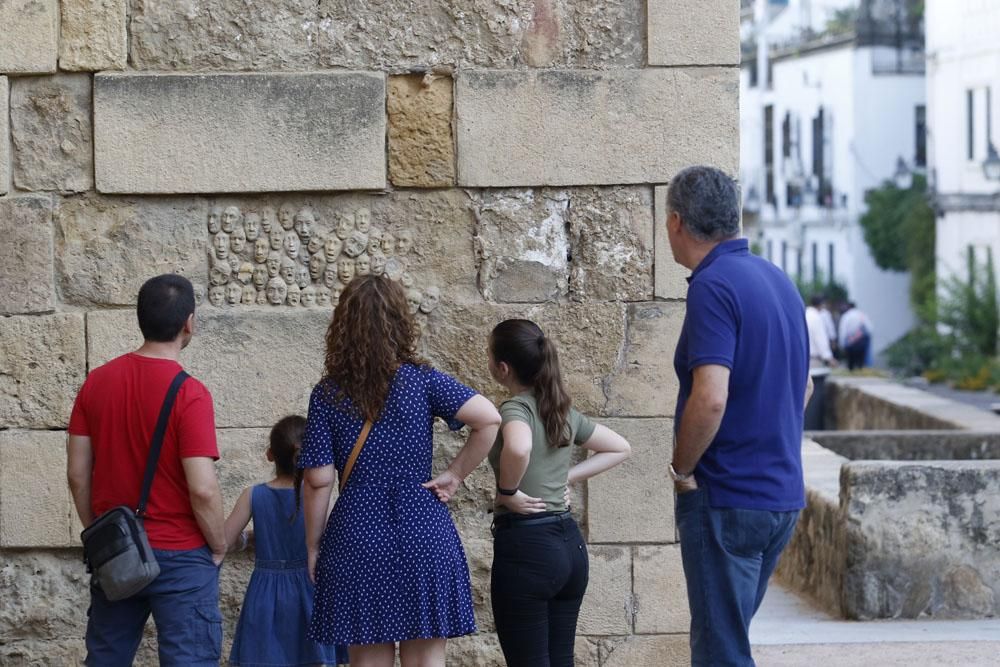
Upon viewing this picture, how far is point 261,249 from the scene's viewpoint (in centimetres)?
560

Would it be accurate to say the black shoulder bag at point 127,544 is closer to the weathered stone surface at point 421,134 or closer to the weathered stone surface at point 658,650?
the weathered stone surface at point 421,134

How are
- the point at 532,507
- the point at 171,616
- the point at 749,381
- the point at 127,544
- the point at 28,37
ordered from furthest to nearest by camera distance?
the point at 28,37
the point at 532,507
the point at 171,616
the point at 127,544
the point at 749,381

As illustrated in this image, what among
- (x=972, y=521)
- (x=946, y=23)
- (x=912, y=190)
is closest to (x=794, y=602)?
(x=972, y=521)

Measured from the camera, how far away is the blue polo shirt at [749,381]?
409 centimetres

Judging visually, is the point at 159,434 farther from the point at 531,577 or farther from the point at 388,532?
the point at 531,577

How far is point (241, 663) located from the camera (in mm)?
4746

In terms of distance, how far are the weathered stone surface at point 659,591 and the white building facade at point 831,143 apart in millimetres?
32902

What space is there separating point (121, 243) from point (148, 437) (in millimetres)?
1464

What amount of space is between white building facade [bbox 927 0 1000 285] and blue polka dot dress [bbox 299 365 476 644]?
26.2m

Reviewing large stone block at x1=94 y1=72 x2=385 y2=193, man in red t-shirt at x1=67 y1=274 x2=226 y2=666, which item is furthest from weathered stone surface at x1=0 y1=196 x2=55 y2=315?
man in red t-shirt at x1=67 y1=274 x2=226 y2=666

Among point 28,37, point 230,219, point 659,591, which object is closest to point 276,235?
point 230,219

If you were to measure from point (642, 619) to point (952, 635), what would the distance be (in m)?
1.67

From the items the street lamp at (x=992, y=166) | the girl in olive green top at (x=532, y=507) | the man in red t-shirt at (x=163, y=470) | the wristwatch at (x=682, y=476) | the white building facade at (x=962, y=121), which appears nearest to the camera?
the wristwatch at (x=682, y=476)

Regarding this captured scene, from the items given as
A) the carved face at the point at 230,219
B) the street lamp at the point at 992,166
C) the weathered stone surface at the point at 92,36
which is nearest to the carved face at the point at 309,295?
the carved face at the point at 230,219
